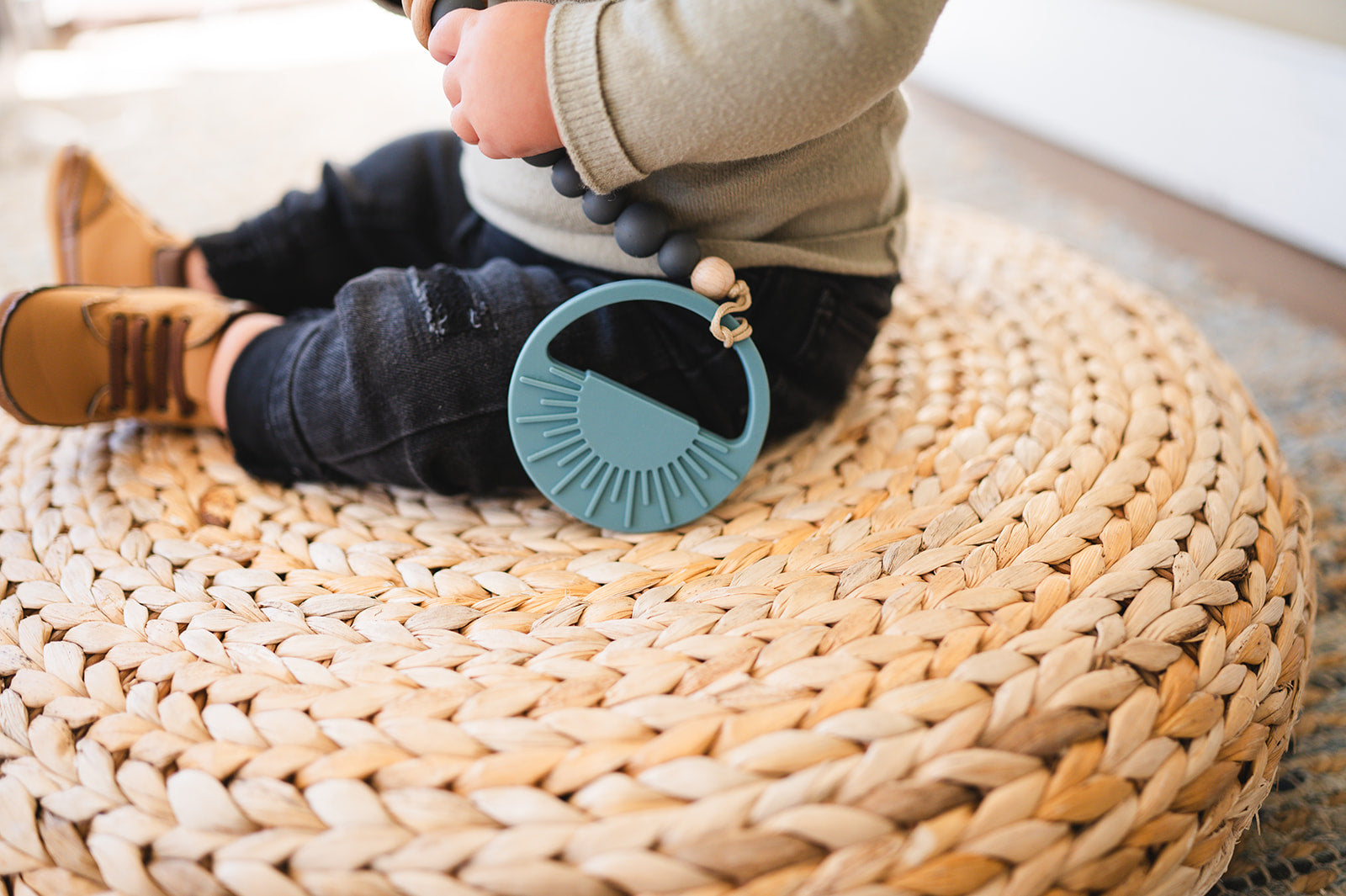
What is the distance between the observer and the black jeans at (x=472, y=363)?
0.53 meters

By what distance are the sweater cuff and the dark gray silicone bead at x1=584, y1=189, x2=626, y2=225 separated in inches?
2.3

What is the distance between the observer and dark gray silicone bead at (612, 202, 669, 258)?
0.51m

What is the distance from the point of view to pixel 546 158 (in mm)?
499

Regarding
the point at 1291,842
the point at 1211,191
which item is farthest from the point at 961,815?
the point at 1211,191

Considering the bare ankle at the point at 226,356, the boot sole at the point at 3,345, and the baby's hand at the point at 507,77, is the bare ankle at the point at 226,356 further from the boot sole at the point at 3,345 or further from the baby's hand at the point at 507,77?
the baby's hand at the point at 507,77

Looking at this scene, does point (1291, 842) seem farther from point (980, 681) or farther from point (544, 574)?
point (544, 574)

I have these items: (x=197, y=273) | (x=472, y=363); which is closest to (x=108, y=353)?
(x=197, y=273)

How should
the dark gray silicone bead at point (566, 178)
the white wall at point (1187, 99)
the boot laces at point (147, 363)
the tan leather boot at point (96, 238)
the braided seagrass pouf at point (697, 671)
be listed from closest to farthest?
the braided seagrass pouf at point (697, 671)
the dark gray silicone bead at point (566, 178)
the boot laces at point (147, 363)
the tan leather boot at point (96, 238)
the white wall at point (1187, 99)

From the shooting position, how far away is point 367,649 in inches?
17.4

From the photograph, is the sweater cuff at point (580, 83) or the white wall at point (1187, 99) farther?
the white wall at point (1187, 99)

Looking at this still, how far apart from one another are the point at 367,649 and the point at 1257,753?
0.44 meters

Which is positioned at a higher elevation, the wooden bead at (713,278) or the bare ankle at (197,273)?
the bare ankle at (197,273)

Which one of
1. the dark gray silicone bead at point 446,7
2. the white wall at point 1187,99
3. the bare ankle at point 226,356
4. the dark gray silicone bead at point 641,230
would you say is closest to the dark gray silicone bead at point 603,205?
the dark gray silicone bead at point 641,230

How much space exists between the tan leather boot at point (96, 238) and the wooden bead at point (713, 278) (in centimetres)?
51
